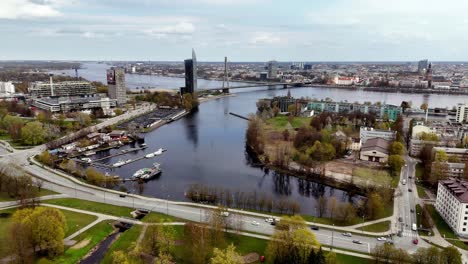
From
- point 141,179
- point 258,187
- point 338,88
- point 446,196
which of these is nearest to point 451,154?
point 446,196

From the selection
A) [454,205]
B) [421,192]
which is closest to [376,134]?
[421,192]

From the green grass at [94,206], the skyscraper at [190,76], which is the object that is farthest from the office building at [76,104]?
the green grass at [94,206]

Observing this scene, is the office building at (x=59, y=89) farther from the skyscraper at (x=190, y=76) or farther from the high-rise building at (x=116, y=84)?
the skyscraper at (x=190, y=76)

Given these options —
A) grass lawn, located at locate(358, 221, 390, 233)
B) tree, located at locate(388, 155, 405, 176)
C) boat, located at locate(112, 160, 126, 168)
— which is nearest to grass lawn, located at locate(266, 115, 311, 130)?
tree, located at locate(388, 155, 405, 176)

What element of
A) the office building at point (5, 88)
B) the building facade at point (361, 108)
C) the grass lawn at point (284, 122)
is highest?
the office building at point (5, 88)

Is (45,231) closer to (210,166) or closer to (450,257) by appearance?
(210,166)

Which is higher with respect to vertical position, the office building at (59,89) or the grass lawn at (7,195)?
the office building at (59,89)
